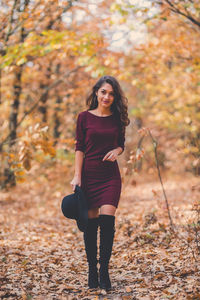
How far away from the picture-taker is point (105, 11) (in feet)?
35.6

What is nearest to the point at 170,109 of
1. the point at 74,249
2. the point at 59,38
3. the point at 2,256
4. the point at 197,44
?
the point at 197,44

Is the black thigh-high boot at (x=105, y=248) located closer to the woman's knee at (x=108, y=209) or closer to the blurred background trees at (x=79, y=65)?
the woman's knee at (x=108, y=209)

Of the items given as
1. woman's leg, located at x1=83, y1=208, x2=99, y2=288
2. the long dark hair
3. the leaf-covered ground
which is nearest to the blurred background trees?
the leaf-covered ground

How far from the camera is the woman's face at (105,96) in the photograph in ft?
10.9

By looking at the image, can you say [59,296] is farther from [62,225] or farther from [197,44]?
[197,44]

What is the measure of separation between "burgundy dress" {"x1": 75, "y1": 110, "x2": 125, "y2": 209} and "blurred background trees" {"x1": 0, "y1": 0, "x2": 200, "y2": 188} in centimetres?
170

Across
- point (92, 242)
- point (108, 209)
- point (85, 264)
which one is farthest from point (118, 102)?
point (85, 264)

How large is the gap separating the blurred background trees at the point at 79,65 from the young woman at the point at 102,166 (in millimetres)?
1635

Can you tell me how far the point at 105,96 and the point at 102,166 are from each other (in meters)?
0.73

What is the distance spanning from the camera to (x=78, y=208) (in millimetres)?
3023

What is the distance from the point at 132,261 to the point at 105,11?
30.0 feet

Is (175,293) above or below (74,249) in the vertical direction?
above

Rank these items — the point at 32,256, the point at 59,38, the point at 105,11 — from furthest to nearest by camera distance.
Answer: the point at 105,11, the point at 59,38, the point at 32,256

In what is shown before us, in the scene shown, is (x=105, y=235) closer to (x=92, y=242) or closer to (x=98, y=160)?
(x=92, y=242)
